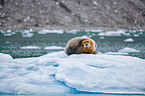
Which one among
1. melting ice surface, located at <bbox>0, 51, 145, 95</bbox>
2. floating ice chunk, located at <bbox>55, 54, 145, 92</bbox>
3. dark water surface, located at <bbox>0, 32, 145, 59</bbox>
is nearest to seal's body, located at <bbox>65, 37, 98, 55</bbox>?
melting ice surface, located at <bbox>0, 51, 145, 95</bbox>

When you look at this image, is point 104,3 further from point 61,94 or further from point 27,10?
point 61,94

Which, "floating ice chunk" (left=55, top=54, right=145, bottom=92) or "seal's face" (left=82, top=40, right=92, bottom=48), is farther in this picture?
"seal's face" (left=82, top=40, right=92, bottom=48)

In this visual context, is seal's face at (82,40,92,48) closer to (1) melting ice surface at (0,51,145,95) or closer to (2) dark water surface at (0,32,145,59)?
(1) melting ice surface at (0,51,145,95)

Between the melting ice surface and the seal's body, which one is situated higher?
the seal's body

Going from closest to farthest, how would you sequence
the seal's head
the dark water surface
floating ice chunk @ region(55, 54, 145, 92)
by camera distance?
floating ice chunk @ region(55, 54, 145, 92), the seal's head, the dark water surface

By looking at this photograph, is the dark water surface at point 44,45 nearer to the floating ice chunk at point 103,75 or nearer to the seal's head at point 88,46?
the seal's head at point 88,46

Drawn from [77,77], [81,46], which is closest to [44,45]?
[81,46]

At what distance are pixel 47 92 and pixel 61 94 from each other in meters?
0.15

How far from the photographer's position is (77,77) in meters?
2.25

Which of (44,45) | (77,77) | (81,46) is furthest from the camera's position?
(44,45)

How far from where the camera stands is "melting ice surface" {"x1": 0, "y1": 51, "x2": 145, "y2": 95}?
2.07m

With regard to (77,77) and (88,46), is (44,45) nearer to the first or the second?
(88,46)

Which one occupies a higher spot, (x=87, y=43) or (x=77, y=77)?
(x=87, y=43)

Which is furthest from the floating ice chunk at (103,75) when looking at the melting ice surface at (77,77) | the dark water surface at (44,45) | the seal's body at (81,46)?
the dark water surface at (44,45)
